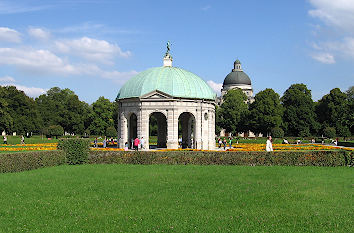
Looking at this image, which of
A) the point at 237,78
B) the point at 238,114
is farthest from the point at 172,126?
the point at 237,78

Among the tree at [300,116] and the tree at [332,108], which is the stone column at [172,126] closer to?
the tree at [300,116]

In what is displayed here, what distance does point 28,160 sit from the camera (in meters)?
23.4

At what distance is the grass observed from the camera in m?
10.3

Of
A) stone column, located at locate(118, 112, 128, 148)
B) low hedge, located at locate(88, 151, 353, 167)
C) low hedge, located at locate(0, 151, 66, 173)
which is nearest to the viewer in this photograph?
low hedge, located at locate(0, 151, 66, 173)

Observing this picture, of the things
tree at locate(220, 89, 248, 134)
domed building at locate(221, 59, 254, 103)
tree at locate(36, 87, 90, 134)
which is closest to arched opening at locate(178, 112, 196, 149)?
tree at locate(220, 89, 248, 134)

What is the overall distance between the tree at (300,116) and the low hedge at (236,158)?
54.4 metres

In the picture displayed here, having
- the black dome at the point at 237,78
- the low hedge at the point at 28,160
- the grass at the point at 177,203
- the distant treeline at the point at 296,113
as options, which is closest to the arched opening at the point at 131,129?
the low hedge at the point at 28,160

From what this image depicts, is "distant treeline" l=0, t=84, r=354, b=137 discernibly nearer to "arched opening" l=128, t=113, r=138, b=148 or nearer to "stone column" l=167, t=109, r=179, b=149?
"arched opening" l=128, t=113, r=138, b=148

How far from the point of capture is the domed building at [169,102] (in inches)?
1507

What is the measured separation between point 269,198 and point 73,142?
17358 mm

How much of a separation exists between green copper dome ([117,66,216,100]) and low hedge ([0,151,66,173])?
14.3 m

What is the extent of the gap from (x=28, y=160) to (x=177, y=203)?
44.9 ft

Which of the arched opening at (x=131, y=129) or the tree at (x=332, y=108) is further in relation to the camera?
the tree at (x=332, y=108)

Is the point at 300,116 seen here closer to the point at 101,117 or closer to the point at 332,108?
the point at 332,108
